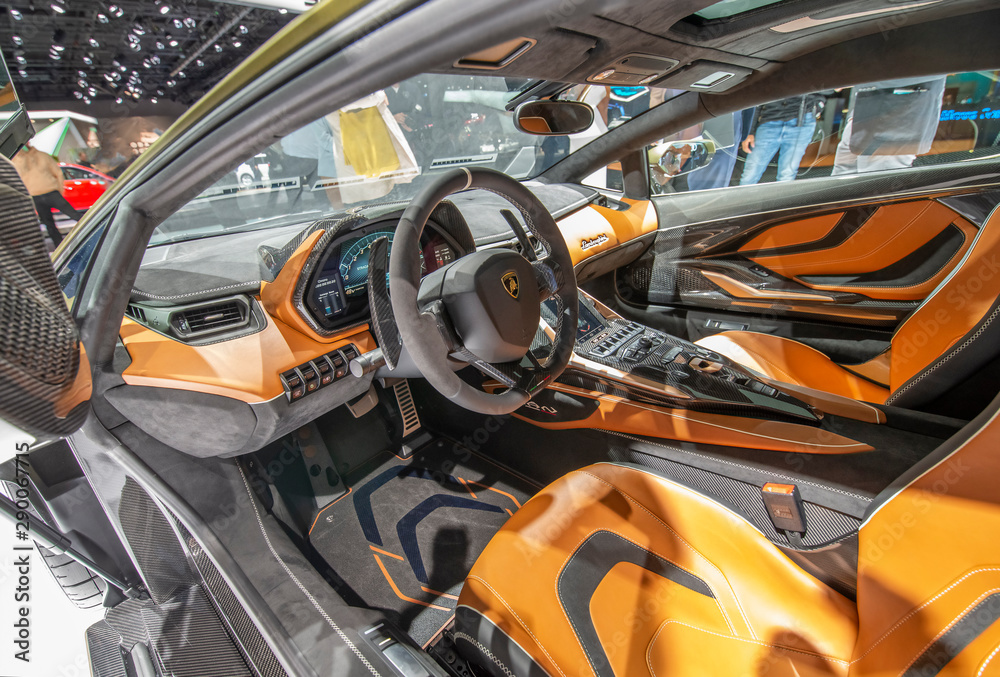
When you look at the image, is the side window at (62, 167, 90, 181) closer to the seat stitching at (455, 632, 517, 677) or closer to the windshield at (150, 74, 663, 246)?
the windshield at (150, 74, 663, 246)

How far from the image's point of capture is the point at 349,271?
4.67ft

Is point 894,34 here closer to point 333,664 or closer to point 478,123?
point 333,664

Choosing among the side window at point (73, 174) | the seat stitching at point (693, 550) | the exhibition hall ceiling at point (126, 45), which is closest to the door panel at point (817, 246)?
the seat stitching at point (693, 550)

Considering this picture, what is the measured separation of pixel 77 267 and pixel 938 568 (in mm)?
1616

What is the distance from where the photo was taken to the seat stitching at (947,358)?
1222 mm

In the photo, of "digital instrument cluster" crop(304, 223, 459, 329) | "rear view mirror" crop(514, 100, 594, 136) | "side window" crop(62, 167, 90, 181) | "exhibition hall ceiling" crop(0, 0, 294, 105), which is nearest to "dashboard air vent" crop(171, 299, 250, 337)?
"digital instrument cluster" crop(304, 223, 459, 329)

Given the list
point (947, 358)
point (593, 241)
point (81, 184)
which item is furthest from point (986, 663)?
point (81, 184)

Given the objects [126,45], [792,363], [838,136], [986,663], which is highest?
[126,45]

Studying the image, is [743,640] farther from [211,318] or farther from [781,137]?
[781,137]

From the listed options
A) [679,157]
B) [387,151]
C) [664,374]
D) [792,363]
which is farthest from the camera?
[387,151]

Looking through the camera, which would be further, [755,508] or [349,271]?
[349,271]

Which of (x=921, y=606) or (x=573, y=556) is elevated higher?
(x=921, y=606)

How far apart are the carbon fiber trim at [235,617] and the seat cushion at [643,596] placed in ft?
1.53

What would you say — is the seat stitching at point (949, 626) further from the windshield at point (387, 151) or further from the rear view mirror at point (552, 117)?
the windshield at point (387, 151)
